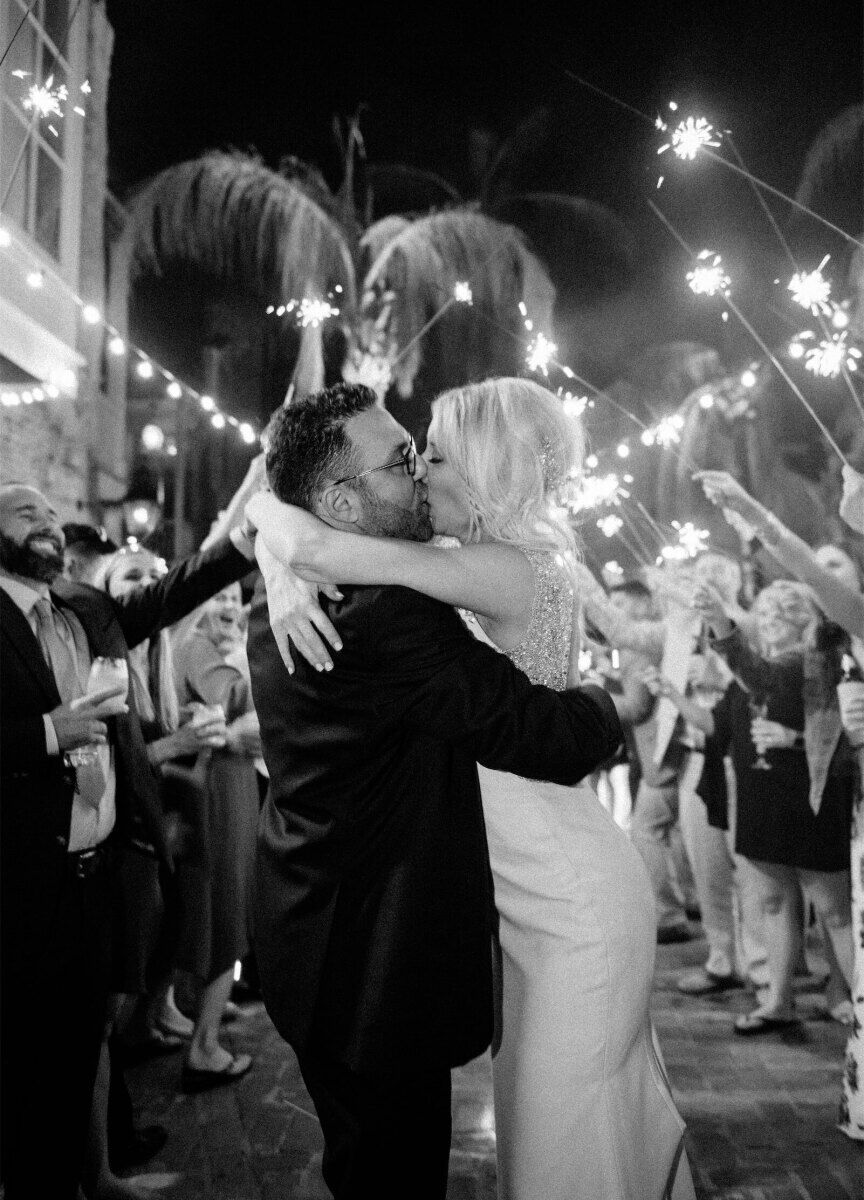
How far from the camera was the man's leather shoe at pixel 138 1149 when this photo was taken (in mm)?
2957

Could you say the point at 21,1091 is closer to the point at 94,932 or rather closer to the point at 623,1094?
the point at 94,932

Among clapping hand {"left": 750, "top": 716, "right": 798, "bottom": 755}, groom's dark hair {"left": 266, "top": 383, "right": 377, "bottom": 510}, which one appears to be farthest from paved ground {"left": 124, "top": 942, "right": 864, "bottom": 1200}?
groom's dark hair {"left": 266, "top": 383, "right": 377, "bottom": 510}

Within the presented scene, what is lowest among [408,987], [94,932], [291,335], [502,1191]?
[502,1191]

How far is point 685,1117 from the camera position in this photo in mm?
3299

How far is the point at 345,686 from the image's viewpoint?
1762mm

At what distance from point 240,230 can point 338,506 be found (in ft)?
32.6

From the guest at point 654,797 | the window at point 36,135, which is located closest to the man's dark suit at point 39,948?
the window at point 36,135

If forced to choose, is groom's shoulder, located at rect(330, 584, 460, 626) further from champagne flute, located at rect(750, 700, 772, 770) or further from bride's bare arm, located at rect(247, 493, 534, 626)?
champagne flute, located at rect(750, 700, 772, 770)

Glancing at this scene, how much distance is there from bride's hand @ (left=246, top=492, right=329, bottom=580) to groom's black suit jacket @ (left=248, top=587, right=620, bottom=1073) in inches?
4.5

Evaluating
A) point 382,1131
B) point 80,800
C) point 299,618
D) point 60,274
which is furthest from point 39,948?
point 60,274

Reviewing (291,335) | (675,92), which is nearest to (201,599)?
(675,92)

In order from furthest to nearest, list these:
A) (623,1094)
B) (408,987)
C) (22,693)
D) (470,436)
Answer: (22,693) < (470,436) < (623,1094) < (408,987)

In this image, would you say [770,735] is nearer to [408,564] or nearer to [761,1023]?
[761,1023]

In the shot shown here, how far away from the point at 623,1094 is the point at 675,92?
7.19 metres
